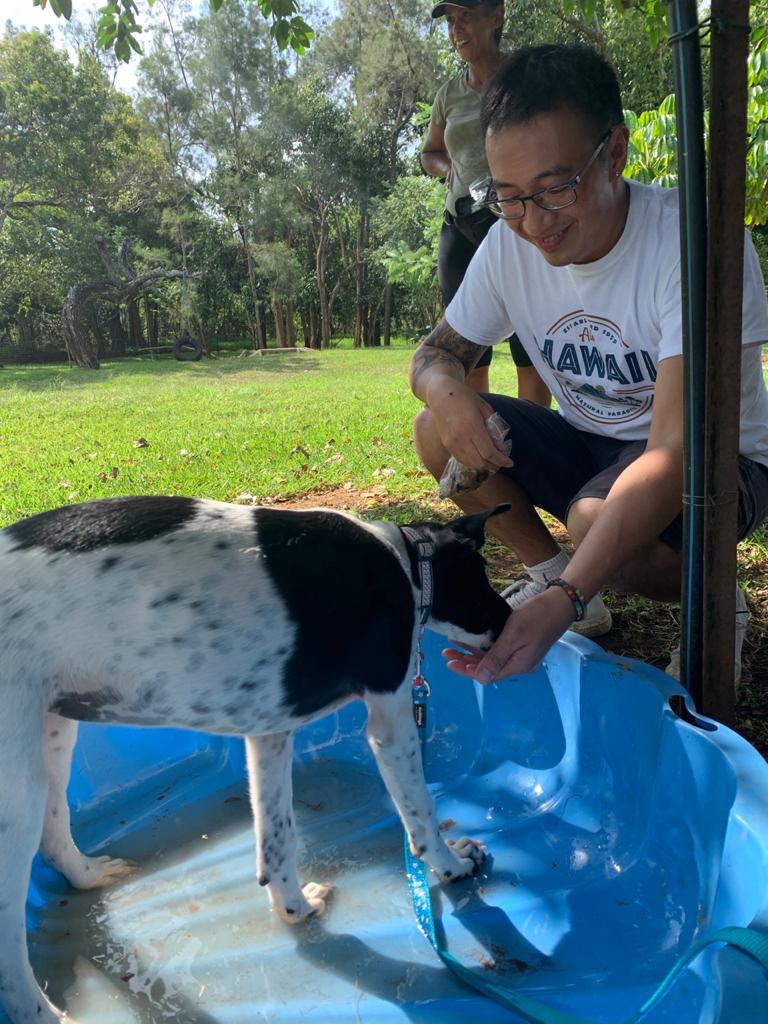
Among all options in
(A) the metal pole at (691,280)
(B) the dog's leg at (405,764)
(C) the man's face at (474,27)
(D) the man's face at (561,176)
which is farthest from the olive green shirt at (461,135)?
(B) the dog's leg at (405,764)

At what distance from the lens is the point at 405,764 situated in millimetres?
2027

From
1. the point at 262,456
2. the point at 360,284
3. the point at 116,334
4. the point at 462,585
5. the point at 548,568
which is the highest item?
the point at 360,284

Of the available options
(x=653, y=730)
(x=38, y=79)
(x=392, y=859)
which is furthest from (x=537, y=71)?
(x=38, y=79)

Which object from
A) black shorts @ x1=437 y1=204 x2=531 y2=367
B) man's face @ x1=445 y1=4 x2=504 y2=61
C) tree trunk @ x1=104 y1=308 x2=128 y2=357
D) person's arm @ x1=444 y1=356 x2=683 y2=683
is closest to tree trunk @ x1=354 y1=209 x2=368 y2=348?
tree trunk @ x1=104 y1=308 x2=128 y2=357

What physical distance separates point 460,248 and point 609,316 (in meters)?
2.43

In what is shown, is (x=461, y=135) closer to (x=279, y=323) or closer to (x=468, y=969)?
(x=468, y=969)

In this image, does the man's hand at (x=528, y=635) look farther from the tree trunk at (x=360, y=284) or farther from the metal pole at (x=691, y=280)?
the tree trunk at (x=360, y=284)

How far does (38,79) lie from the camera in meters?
17.7

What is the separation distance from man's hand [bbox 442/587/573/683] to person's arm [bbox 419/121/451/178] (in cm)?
403

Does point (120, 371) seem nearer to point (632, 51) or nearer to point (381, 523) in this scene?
point (632, 51)

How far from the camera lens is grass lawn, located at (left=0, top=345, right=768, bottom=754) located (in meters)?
3.42

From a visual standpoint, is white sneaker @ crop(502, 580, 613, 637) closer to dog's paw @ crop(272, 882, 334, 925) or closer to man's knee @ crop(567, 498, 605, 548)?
man's knee @ crop(567, 498, 605, 548)

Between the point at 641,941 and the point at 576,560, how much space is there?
97 centimetres

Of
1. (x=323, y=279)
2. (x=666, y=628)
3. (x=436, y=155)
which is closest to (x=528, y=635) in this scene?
(x=666, y=628)
